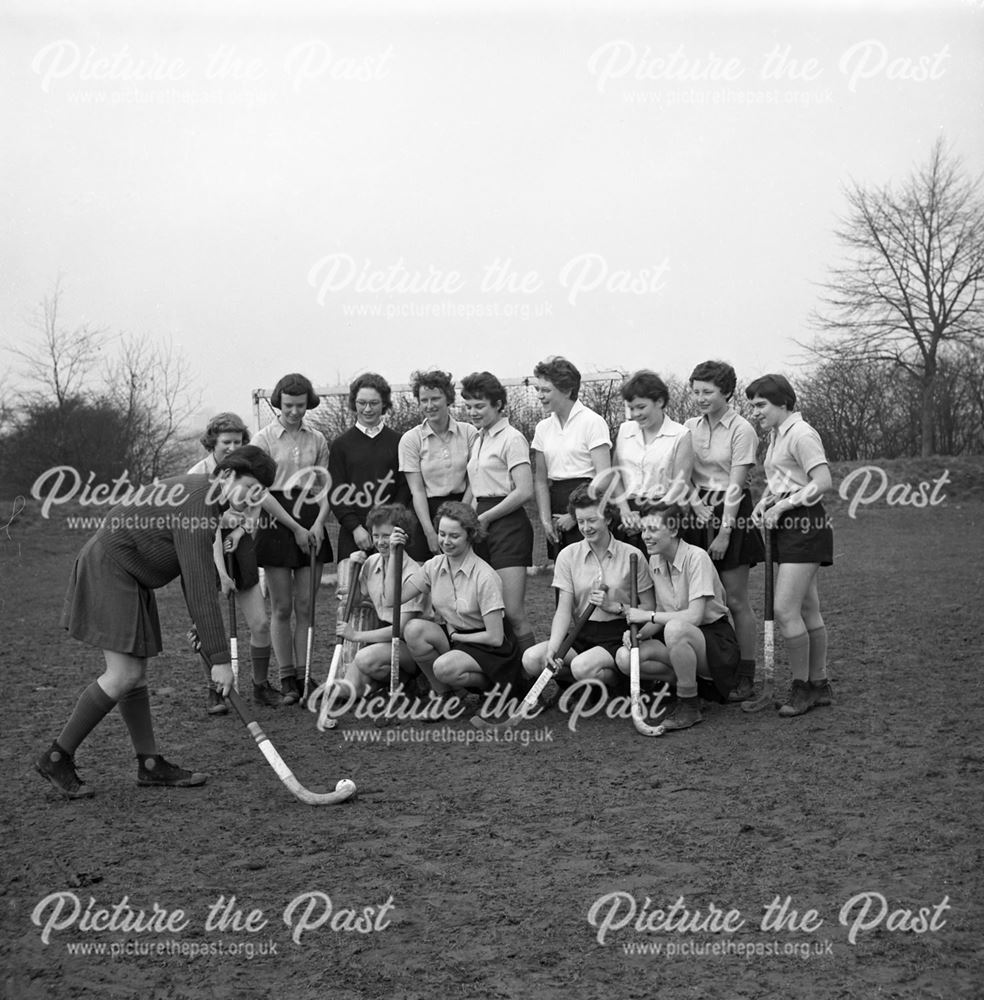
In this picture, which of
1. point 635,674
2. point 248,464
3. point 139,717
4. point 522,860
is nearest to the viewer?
point 522,860

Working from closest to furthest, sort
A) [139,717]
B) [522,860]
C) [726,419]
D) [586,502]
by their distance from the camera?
1. [522,860]
2. [139,717]
3. [586,502]
4. [726,419]

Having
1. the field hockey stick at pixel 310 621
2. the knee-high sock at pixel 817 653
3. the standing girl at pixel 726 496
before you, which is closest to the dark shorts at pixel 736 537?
the standing girl at pixel 726 496

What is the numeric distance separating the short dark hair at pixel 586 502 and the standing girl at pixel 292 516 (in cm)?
151

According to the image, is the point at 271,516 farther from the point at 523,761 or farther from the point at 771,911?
the point at 771,911

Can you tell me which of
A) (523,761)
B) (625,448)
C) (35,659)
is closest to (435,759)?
(523,761)

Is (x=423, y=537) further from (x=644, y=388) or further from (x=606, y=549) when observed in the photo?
(x=644, y=388)

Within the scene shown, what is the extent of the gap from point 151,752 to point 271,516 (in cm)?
183

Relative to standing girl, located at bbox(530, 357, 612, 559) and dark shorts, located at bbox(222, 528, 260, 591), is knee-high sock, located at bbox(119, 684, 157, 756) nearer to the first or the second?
dark shorts, located at bbox(222, 528, 260, 591)

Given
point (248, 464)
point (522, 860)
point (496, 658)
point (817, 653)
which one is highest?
point (248, 464)

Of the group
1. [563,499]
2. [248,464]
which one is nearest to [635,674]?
[563,499]

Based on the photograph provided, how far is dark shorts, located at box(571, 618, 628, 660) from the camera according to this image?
6.04 m

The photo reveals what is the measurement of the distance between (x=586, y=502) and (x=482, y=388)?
90cm

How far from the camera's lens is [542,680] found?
19.0 ft

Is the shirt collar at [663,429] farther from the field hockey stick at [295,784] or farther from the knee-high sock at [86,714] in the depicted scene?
the knee-high sock at [86,714]
